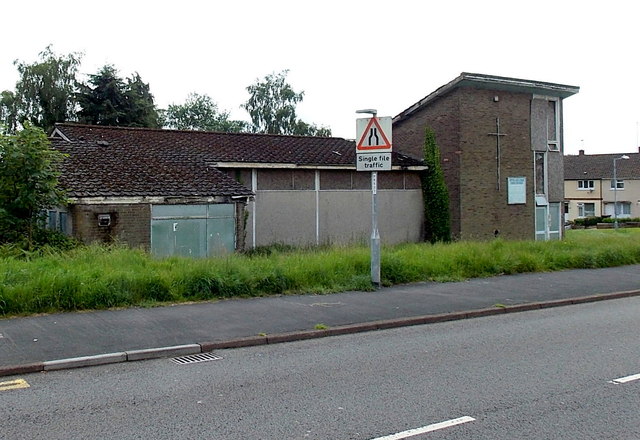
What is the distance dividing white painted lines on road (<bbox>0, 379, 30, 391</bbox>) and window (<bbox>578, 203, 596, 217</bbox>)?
75305 millimetres

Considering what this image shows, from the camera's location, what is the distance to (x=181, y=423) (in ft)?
18.8

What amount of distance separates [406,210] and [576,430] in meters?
22.1

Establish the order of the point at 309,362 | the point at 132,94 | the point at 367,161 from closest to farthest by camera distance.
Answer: the point at 309,362, the point at 367,161, the point at 132,94

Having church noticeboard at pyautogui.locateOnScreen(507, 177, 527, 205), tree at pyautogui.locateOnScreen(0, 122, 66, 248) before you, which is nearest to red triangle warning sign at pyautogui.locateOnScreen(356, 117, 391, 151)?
tree at pyautogui.locateOnScreen(0, 122, 66, 248)

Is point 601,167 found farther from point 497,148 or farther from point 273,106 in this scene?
point 497,148

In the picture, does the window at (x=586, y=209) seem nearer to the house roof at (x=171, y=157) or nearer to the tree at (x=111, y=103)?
the tree at (x=111, y=103)

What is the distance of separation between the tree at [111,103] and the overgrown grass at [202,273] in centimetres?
3209

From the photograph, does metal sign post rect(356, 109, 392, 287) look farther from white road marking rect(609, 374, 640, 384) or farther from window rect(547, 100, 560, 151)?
window rect(547, 100, 560, 151)

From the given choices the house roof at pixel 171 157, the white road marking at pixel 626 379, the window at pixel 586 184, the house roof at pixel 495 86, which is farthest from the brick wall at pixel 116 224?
the window at pixel 586 184

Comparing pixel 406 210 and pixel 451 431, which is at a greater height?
pixel 406 210

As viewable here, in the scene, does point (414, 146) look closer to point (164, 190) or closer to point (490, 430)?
point (164, 190)

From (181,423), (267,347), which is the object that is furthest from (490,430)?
(267,347)

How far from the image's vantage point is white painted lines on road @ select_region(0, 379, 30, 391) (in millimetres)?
6914

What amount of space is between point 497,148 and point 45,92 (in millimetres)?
31839
